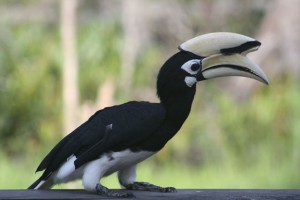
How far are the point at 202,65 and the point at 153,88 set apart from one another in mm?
7112

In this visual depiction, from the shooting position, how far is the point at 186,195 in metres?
2.51

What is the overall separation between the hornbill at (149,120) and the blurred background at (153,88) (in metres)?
3.21

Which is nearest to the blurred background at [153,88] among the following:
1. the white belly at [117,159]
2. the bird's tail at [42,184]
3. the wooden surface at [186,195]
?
the bird's tail at [42,184]

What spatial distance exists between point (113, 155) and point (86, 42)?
300 inches

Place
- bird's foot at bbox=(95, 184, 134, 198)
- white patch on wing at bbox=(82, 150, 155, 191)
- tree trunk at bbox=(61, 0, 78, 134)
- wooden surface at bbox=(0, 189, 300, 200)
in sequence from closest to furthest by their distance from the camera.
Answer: wooden surface at bbox=(0, 189, 300, 200) → bird's foot at bbox=(95, 184, 134, 198) → white patch on wing at bbox=(82, 150, 155, 191) → tree trunk at bbox=(61, 0, 78, 134)

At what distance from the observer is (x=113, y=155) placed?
267 centimetres

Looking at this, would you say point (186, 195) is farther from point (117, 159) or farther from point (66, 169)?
point (66, 169)

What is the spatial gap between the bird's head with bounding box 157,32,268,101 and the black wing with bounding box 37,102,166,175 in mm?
87

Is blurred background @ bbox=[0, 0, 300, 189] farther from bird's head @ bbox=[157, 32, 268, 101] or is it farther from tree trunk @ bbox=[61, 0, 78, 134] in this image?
bird's head @ bbox=[157, 32, 268, 101]

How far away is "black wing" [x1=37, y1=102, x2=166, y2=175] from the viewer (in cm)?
267

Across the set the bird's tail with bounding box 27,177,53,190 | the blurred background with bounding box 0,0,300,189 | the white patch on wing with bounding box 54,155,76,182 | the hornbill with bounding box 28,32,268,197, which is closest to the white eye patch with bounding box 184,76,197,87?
the hornbill with bounding box 28,32,268,197

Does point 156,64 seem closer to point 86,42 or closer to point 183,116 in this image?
point 86,42

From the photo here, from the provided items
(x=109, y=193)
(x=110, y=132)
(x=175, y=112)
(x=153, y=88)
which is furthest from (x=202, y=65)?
(x=153, y=88)

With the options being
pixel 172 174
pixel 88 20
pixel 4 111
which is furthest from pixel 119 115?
pixel 88 20
